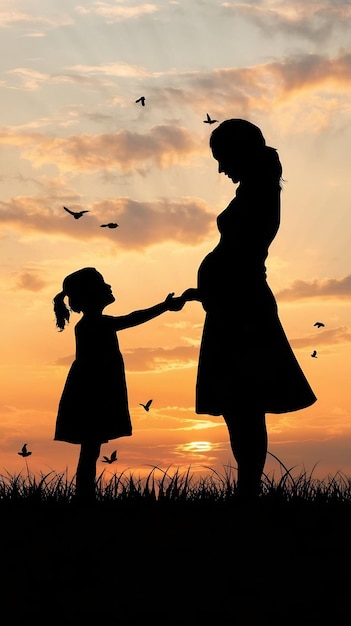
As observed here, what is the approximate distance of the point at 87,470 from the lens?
25.0ft

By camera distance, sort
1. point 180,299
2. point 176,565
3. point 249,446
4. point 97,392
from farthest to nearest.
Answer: point 97,392
point 180,299
point 249,446
point 176,565

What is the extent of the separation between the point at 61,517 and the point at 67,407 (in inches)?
47.3

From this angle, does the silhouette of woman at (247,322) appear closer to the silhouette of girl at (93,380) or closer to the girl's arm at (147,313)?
the girl's arm at (147,313)

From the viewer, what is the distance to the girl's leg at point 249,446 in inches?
258

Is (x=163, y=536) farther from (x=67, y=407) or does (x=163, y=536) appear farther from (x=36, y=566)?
(x=67, y=407)

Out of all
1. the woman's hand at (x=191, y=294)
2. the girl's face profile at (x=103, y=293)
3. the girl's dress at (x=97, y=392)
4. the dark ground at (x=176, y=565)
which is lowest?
the dark ground at (x=176, y=565)

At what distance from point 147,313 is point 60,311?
92 centimetres

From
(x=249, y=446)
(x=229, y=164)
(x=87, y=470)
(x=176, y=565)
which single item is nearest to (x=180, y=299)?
(x=229, y=164)

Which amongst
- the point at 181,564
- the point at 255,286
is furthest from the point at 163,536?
the point at 255,286

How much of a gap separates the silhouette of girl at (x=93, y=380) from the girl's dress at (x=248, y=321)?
114 cm

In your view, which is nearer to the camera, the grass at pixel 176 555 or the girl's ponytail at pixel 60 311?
the grass at pixel 176 555

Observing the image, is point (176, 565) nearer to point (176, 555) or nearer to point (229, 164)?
point (176, 555)

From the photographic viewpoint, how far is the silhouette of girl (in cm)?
770

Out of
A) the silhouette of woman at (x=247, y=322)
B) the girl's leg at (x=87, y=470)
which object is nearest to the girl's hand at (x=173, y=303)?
the silhouette of woman at (x=247, y=322)
